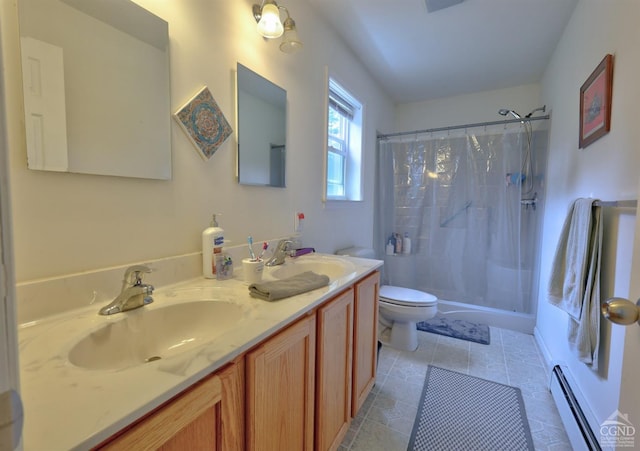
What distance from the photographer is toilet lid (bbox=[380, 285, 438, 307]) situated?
2.04 metres

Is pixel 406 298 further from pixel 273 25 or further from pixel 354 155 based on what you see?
pixel 273 25

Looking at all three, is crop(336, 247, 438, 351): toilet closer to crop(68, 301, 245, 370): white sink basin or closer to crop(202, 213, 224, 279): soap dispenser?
crop(202, 213, 224, 279): soap dispenser

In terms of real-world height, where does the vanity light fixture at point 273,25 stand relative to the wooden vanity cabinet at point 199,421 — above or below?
above

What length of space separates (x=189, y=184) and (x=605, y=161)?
1.82m

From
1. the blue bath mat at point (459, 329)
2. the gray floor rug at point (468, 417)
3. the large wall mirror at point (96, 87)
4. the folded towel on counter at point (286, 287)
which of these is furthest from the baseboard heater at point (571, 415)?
the large wall mirror at point (96, 87)

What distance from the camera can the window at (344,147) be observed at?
232 cm

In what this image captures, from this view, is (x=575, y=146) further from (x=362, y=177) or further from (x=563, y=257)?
(x=362, y=177)

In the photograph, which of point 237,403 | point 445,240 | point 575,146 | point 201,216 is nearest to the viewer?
point 237,403

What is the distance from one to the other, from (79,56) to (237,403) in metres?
1.03

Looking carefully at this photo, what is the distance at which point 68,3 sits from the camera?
2.46 ft

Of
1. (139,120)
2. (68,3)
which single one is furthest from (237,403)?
Result: (68,3)

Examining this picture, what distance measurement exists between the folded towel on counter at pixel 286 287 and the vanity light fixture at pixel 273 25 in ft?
3.61

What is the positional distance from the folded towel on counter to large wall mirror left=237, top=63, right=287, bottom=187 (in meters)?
0.56

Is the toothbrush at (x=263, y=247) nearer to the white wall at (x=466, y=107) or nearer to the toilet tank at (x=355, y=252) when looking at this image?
the toilet tank at (x=355, y=252)
